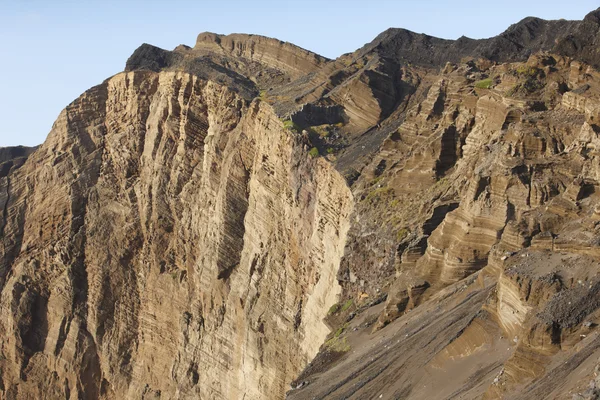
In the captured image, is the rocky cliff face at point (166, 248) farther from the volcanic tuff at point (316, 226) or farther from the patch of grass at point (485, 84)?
the patch of grass at point (485, 84)

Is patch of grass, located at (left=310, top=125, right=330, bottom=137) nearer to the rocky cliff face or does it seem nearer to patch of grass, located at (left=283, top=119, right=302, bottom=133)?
patch of grass, located at (left=283, top=119, right=302, bottom=133)

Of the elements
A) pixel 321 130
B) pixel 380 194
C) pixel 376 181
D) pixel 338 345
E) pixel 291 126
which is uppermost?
pixel 291 126

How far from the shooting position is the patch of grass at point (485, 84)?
112ft

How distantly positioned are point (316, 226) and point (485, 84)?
8.94 m

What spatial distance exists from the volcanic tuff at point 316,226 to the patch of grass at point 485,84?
0.14m

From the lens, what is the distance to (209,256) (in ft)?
149

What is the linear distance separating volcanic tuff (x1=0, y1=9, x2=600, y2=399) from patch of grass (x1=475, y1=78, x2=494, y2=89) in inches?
5.7

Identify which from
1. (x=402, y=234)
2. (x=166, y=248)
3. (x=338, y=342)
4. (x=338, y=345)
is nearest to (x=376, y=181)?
(x=402, y=234)

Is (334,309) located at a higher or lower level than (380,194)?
lower

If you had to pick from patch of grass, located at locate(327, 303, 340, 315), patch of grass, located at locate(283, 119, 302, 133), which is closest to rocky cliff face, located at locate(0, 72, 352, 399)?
patch of grass, located at locate(283, 119, 302, 133)

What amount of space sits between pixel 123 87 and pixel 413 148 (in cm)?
2341

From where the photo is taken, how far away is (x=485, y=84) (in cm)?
3444

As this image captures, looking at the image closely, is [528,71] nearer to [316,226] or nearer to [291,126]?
[316,226]

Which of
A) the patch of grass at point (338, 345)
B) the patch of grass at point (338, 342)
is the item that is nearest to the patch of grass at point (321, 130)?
the patch of grass at point (338, 342)
